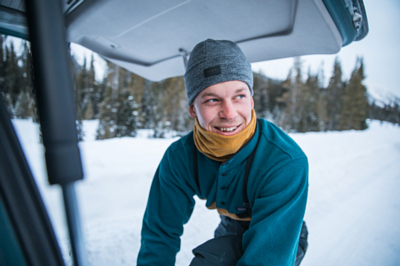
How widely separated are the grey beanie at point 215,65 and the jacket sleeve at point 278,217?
70cm

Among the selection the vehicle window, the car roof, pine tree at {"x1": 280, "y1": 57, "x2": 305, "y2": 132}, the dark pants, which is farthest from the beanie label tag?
pine tree at {"x1": 280, "y1": 57, "x2": 305, "y2": 132}

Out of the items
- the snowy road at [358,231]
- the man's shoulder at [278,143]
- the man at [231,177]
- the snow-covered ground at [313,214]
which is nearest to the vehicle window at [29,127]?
the snow-covered ground at [313,214]

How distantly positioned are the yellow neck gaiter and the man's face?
4 cm

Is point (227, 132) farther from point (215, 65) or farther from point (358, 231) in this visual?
point (358, 231)

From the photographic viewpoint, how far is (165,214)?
1.64 m

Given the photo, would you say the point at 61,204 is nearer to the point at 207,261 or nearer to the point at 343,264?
the point at 207,261

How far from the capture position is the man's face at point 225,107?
1.35m

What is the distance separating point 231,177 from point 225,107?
1.70 feet

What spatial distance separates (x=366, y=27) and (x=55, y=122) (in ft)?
6.44

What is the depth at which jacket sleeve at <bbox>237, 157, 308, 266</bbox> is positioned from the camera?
1119 mm

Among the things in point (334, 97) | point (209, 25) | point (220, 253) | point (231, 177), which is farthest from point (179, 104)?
point (334, 97)

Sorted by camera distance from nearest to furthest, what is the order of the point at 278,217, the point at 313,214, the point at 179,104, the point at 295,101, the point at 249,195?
the point at 278,217
the point at 249,195
the point at 313,214
the point at 179,104
the point at 295,101

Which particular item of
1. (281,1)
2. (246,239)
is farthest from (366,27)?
(246,239)

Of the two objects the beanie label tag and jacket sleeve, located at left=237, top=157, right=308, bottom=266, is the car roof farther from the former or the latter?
jacket sleeve, located at left=237, top=157, right=308, bottom=266
